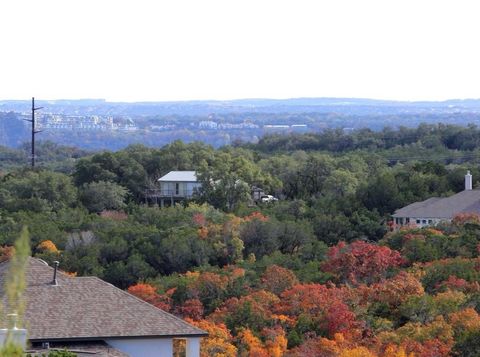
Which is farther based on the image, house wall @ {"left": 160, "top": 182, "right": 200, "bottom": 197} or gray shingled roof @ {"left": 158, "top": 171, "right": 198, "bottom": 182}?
gray shingled roof @ {"left": 158, "top": 171, "right": 198, "bottom": 182}

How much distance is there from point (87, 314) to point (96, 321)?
24 cm

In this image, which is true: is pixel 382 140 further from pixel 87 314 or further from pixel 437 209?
pixel 87 314

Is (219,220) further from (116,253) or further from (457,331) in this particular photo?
(457,331)

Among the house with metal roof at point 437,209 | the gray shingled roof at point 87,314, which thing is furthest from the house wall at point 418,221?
the gray shingled roof at point 87,314

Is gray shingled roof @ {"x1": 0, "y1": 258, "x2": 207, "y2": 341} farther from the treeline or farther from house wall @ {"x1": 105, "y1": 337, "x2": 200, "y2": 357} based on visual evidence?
the treeline

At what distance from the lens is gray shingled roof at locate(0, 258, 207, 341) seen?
20484 mm

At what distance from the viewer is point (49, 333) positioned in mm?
20250

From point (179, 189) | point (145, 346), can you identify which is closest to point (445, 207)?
point (179, 189)

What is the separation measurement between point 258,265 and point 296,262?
1.43 metres

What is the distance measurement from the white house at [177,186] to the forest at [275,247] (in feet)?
4.44

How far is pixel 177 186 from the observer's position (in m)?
87.0

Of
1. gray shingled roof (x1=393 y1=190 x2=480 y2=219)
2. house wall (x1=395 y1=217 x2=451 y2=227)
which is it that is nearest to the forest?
house wall (x1=395 y1=217 x2=451 y2=227)

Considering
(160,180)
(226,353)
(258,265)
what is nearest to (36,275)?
(226,353)

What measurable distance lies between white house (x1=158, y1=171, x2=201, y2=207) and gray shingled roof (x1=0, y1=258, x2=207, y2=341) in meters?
62.7
